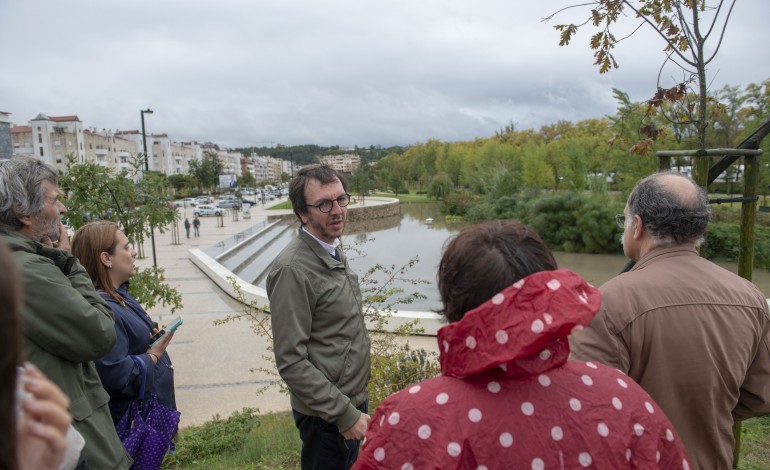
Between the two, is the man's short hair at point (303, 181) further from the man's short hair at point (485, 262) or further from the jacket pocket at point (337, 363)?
the man's short hair at point (485, 262)

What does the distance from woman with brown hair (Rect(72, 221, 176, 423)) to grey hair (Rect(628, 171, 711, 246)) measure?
2.40 m

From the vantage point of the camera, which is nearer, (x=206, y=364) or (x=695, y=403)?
(x=695, y=403)

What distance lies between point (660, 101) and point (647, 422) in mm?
2312

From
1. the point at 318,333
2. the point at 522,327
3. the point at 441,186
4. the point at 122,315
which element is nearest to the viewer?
the point at 522,327

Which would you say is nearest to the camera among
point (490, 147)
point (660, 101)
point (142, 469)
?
point (142, 469)

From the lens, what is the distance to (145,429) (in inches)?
98.3

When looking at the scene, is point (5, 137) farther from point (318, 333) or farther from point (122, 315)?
point (318, 333)

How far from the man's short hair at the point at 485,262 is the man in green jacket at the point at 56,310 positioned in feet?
4.47

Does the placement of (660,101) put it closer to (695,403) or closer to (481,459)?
(695,403)

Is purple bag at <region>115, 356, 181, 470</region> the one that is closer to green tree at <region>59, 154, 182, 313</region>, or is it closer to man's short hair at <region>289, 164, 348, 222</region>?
man's short hair at <region>289, 164, 348, 222</region>

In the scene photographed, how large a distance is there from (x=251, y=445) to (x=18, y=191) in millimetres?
2992

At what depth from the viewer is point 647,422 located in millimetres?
1047

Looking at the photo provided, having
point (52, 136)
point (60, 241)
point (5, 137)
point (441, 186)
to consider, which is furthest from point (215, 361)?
point (52, 136)

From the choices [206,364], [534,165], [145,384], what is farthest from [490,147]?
[145,384]
